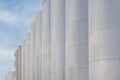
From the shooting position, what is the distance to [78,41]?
11891 millimetres

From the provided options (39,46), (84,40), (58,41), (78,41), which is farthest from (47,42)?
(84,40)

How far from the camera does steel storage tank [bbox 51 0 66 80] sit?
15.5 metres

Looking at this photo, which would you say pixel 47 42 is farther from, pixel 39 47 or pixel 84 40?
pixel 84 40

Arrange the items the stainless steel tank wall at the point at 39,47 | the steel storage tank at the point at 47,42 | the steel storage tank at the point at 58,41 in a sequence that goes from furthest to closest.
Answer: the stainless steel tank wall at the point at 39,47 → the steel storage tank at the point at 47,42 → the steel storage tank at the point at 58,41

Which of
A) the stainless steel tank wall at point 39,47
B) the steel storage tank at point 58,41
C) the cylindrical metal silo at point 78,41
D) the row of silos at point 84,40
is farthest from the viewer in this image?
the stainless steel tank wall at point 39,47

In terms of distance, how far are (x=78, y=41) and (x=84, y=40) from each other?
303 mm

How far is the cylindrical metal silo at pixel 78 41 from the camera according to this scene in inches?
459

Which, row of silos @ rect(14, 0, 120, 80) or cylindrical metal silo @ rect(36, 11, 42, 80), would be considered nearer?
row of silos @ rect(14, 0, 120, 80)

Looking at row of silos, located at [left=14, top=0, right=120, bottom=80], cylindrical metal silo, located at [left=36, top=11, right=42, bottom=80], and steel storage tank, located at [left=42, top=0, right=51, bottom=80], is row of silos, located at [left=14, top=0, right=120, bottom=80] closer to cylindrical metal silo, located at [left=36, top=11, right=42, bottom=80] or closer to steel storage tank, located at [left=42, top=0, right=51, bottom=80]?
steel storage tank, located at [left=42, top=0, right=51, bottom=80]

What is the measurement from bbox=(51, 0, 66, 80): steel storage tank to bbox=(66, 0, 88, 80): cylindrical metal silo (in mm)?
2984

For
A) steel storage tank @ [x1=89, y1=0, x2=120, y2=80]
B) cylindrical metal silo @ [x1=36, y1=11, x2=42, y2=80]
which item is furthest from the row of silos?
cylindrical metal silo @ [x1=36, y1=11, x2=42, y2=80]

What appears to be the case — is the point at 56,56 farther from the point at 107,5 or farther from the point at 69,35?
the point at 107,5

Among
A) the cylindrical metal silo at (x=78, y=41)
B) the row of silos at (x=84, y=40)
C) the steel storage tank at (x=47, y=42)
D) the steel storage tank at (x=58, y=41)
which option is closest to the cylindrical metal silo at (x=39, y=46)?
the row of silos at (x=84, y=40)

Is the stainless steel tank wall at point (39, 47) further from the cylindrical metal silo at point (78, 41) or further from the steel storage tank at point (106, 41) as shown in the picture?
the steel storage tank at point (106, 41)
